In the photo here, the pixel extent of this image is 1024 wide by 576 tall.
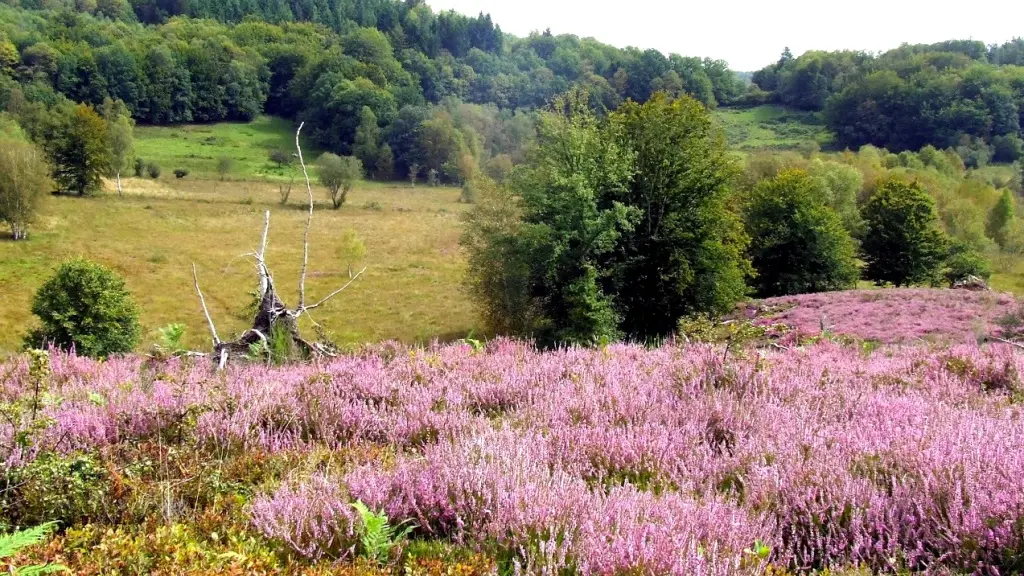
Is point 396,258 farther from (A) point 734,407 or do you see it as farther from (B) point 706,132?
(A) point 734,407

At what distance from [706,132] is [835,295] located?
951cm

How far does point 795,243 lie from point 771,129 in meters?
110

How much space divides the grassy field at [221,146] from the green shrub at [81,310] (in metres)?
55.6

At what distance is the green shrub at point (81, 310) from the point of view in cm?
2428

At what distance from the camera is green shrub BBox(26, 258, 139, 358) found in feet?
79.7

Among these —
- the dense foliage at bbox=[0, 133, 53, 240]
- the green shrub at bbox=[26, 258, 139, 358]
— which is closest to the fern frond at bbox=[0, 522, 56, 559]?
the green shrub at bbox=[26, 258, 139, 358]

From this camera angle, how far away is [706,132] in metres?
29.9

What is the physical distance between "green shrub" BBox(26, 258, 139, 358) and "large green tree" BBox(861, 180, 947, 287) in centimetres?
5103

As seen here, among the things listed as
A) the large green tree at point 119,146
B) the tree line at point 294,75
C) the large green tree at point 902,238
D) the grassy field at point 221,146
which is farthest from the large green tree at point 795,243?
the large green tree at point 119,146

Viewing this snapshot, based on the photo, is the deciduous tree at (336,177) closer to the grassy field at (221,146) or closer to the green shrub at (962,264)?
the grassy field at (221,146)

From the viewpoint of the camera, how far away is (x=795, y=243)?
40.5m

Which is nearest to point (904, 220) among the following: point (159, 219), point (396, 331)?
point (396, 331)

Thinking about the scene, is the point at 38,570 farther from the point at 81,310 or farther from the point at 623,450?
the point at 81,310

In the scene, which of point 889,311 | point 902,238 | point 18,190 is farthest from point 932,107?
point 18,190
